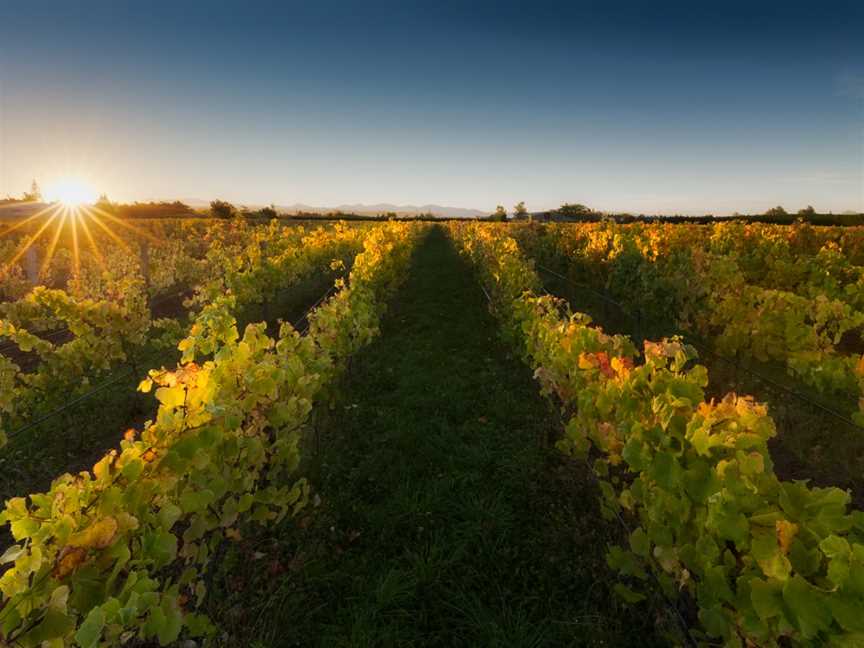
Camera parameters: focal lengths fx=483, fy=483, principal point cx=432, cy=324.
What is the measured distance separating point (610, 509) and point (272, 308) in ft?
35.9

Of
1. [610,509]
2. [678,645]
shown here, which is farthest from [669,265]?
[678,645]

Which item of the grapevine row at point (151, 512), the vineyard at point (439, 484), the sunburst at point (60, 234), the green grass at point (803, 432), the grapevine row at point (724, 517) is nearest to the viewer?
the grapevine row at point (151, 512)

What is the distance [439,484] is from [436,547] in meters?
0.89

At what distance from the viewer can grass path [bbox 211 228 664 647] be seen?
3.29m

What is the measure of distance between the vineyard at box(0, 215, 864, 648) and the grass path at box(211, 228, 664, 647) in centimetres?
2

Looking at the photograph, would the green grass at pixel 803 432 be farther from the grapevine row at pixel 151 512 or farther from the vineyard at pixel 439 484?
the grapevine row at pixel 151 512

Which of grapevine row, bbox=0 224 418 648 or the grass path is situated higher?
grapevine row, bbox=0 224 418 648

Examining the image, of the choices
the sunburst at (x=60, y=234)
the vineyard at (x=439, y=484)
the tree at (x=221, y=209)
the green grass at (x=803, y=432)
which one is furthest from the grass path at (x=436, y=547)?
the tree at (x=221, y=209)

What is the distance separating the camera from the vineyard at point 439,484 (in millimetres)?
2019

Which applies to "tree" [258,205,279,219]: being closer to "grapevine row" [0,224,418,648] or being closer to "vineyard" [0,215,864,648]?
"vineyard" [0,215,864,648]

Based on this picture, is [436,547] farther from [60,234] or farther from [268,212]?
[268,212]

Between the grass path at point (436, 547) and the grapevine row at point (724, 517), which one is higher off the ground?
the grapevine row at point (724, 517)

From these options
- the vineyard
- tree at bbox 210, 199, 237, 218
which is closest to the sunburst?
the vineyard

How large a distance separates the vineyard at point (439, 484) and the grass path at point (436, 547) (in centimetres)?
2
